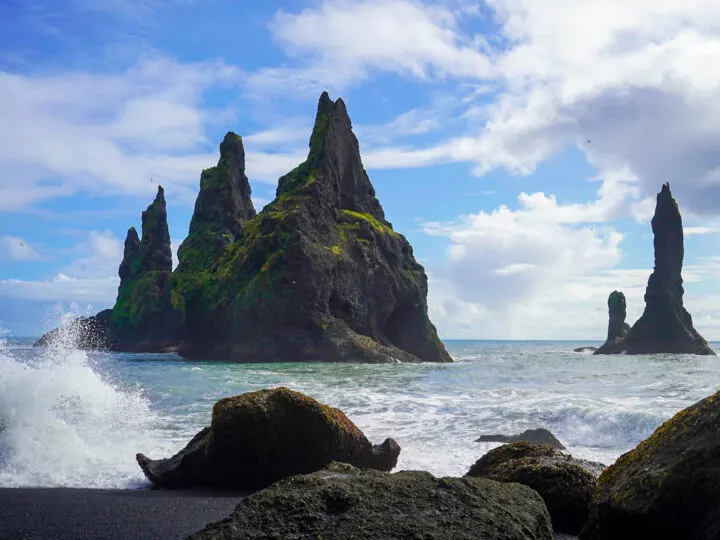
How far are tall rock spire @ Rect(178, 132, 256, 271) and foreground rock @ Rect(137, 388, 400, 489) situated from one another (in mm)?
82449

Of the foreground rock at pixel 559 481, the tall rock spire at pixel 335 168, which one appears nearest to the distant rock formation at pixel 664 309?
the tall rock spire at pixel 335 168

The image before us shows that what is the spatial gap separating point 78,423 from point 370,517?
36.7ft

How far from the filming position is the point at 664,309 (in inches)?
3979

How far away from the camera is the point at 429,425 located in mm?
14930

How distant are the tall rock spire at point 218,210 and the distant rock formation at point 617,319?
6555 centimetres

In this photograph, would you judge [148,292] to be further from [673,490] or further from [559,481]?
[673,490]

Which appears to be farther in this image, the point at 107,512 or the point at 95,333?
the point at 95,333

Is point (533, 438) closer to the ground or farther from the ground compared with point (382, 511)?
closer to the ground

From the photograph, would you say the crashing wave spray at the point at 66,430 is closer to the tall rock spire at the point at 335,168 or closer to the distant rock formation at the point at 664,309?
the tall rock spire at the point at 335,168

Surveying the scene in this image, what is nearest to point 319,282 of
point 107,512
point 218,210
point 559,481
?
point 218,210

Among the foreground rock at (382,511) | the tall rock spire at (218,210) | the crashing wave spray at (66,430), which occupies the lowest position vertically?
the crashing wave spray at (66,430)

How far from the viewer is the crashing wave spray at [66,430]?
9774 millimetres

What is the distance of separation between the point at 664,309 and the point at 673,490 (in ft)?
353

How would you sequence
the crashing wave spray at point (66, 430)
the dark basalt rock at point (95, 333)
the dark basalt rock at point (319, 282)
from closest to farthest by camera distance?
1. the crashing wave spray at point (66, 430)
2. the dark basalt rock at point (319, 282)
3. the dark basalt rock at point (95, 333)
